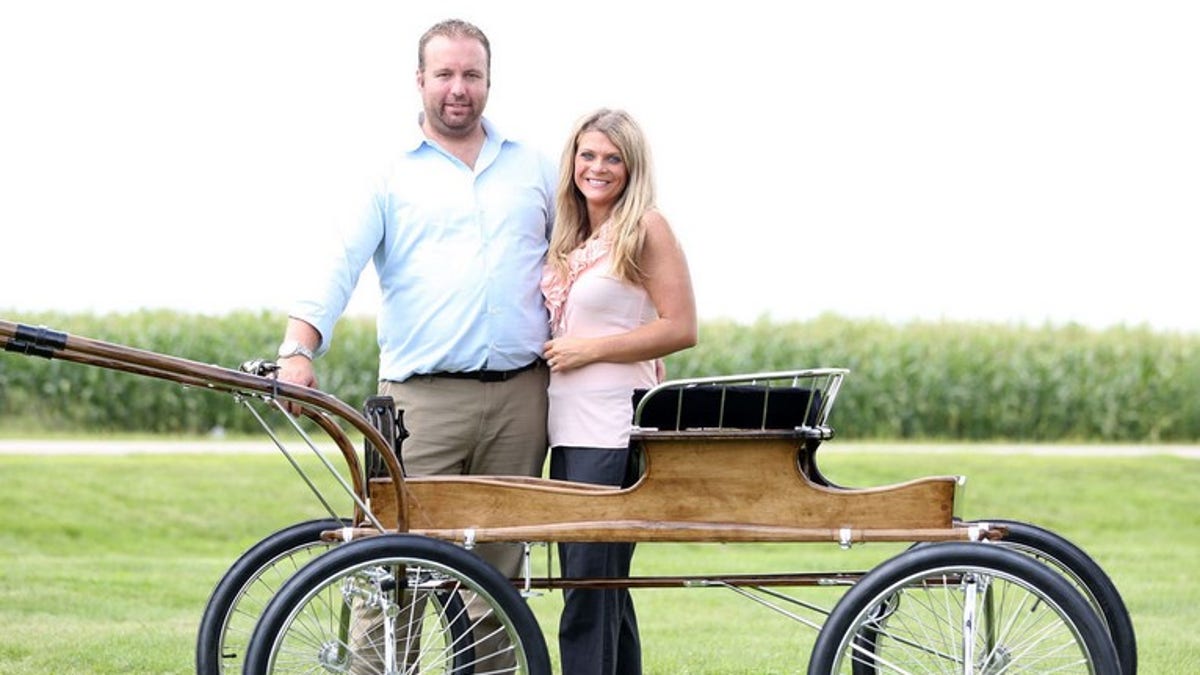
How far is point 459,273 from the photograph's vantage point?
5531 millimetres

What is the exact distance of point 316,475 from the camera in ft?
51.4

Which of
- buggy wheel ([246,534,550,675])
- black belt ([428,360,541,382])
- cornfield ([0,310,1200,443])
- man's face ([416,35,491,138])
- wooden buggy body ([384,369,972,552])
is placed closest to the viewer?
buggy wheel ([246,534,550,675])

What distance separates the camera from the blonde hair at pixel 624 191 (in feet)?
17.0

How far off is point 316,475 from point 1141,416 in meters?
11.3

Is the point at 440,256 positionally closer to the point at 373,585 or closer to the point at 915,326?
the point at 373,585

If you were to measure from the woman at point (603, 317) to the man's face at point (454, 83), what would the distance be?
1.19 ft

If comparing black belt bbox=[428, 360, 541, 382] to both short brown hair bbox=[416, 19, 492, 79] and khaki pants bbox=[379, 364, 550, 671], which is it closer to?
khaki pants bbox=[379, 364, 550, 671]

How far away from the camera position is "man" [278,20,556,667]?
5500 millimetres

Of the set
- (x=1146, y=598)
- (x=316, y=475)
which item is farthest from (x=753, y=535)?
(x=316, y=475)

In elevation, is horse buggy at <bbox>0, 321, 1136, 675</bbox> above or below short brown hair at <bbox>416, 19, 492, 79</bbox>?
below

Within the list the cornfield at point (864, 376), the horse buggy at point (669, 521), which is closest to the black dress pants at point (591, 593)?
the horse buggy at point (669, 521)

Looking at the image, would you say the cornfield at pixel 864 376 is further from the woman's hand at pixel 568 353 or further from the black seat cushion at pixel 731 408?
the black seat cushion at pixel 731 408

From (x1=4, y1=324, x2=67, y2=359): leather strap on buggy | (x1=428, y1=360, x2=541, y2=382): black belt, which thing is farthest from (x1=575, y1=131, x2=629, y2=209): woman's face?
(x1=4, y1=324, x2=67, y2=359): leather strap on buggy

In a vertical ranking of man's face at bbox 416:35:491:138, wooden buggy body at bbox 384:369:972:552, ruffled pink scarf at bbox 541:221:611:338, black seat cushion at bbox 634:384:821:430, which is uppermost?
man's face at bbox 416:35:491:138
